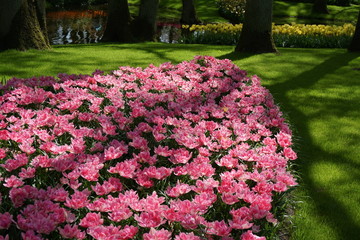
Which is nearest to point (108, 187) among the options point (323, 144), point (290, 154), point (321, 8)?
point (290, 154)

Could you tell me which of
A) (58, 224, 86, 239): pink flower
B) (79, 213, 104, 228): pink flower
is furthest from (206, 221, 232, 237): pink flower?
(58, 224, 86, 239): pink flower

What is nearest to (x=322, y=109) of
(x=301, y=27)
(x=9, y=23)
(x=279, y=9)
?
(x=9, y=23)

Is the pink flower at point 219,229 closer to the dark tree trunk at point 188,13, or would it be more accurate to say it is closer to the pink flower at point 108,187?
the pink flower at point 108,187

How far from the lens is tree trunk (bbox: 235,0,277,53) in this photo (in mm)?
11328

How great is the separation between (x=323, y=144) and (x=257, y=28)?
21.8 feet

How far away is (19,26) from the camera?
380 inches

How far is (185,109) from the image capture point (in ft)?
16.4

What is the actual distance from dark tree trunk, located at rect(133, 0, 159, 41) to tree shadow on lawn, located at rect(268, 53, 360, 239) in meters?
7.53

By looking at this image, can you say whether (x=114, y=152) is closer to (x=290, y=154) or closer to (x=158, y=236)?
(x=158, y=236)

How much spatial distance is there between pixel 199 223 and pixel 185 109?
2477mm

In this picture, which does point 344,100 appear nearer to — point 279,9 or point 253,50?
point 253,50

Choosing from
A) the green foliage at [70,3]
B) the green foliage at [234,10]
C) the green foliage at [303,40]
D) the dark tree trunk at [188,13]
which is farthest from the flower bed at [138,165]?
the green foliage at [70,3]

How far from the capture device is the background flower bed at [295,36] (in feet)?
51.3

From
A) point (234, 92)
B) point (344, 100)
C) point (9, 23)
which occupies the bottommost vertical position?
point (344, 100)
